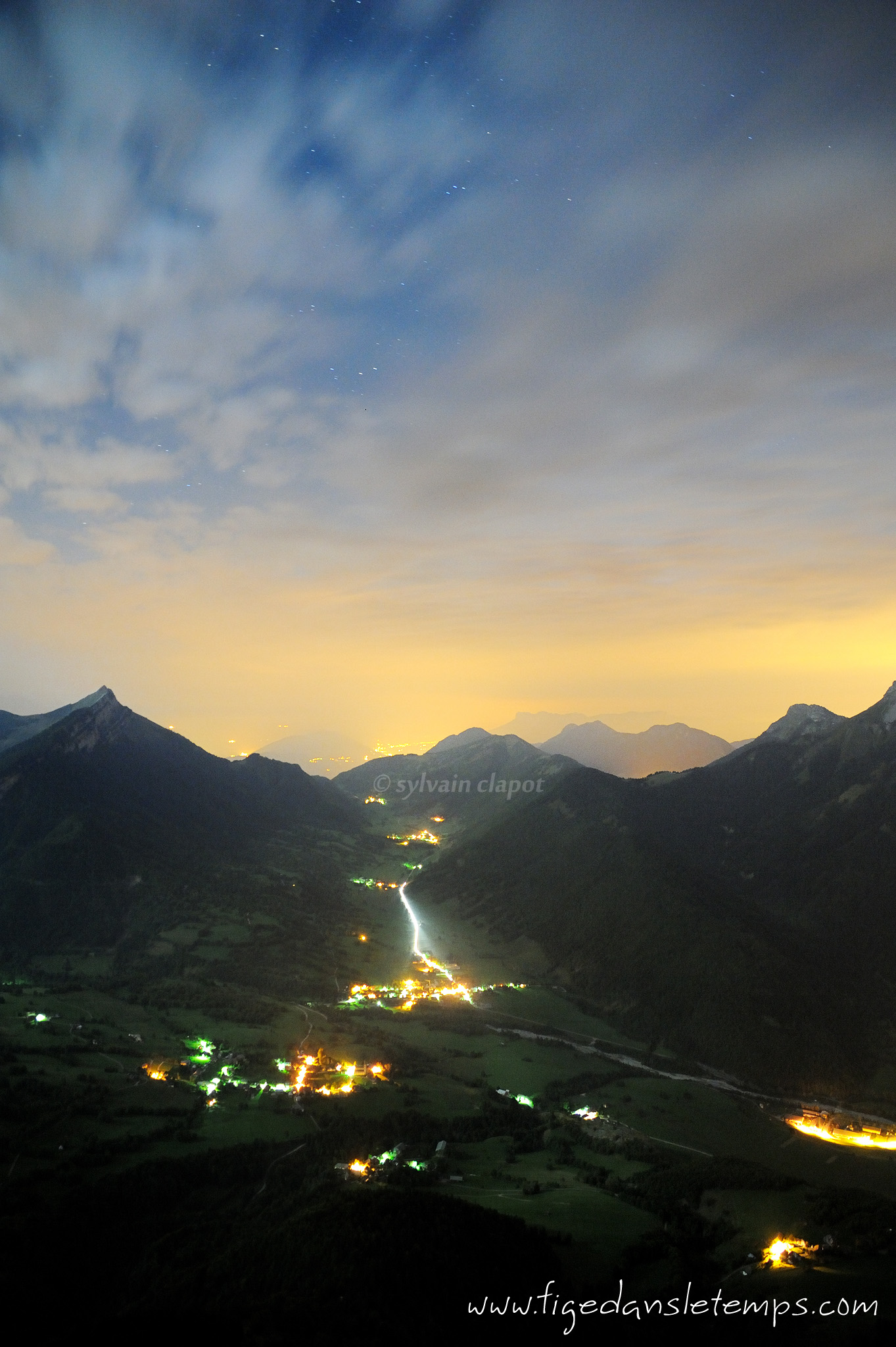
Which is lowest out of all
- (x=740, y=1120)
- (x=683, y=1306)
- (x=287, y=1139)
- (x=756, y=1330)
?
(x=740, y=1120)

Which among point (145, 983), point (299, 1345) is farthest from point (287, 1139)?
point (145, 983)

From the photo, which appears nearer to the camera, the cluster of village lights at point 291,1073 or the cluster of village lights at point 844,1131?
the cluster of village lights at point 291,1073

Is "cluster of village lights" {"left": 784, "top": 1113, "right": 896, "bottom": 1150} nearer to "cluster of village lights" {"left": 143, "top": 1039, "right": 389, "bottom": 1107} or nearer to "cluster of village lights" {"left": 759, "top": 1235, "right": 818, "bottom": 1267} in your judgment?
"cluster of village lights" {"left": 759, "top": 1235, "right": 818, "bottom": 1267}

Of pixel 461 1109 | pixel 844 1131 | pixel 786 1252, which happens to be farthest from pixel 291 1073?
pixel 844 1131

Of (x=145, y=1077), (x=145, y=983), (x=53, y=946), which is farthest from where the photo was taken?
(x=53, y=946)

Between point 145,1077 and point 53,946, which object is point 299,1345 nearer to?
point 145,1077

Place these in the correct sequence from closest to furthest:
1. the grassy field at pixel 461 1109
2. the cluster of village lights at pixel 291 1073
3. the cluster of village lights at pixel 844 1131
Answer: the grassy field at pixel 461 1109 → the cluster of village lights at pixel 291 1073 → the cluster of village lights at pixel 844 1131

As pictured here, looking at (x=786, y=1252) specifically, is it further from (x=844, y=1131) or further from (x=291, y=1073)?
(x=291, y=1073)

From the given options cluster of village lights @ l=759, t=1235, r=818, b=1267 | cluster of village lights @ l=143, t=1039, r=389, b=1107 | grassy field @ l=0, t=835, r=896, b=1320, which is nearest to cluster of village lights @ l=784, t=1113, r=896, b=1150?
grassy field @ l=0, t=835, r=896, b=1320

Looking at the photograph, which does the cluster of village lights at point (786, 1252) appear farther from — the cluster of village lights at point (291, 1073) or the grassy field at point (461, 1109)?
the cluster of village lights at point (291, 1073)

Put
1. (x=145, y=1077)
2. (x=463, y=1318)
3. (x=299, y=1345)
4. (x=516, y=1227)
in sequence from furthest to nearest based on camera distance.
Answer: (x=145, y=1077) → (x=516, y=1227) → (x=463, y=1318) → (x=299, y=1345)

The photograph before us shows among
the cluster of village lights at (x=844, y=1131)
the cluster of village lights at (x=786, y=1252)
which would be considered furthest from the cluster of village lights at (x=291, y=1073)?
the cluster of village lights at (x=844, y=1131)
